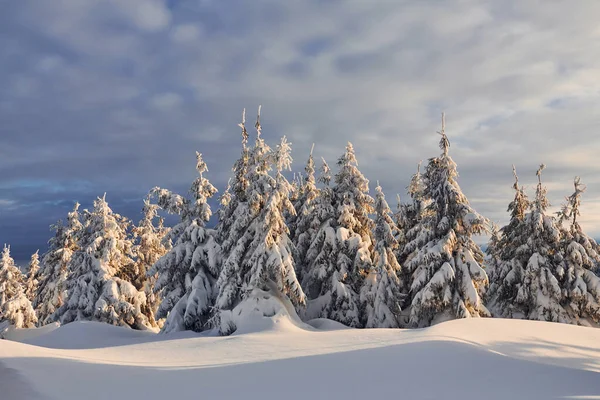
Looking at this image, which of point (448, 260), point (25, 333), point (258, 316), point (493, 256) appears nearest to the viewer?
point (258, 316)

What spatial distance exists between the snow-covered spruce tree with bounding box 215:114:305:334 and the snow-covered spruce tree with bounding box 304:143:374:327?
3596 millimetres

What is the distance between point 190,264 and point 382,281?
11307 mm

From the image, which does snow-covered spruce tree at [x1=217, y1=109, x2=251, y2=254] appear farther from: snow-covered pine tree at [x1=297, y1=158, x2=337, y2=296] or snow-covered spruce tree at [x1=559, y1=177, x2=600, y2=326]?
snow-covered spruce tree at [x1=559, y1=177, x2=600, y2=326]

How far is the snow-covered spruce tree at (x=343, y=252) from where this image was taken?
23.5 meters

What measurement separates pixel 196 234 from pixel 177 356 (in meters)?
12.2

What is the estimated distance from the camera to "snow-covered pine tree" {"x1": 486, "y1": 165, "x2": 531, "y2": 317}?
25078 mm

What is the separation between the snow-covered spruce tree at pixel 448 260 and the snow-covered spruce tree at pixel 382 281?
5.36 ft

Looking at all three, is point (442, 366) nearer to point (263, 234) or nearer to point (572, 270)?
point (263, 234)

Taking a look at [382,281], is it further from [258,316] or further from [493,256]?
[493,256]

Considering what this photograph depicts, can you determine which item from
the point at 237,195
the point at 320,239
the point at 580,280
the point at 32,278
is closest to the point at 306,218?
the point at 320,239

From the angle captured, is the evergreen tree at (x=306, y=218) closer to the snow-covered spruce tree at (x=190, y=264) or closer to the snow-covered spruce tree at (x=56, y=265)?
the snow-covered spruce tree at (x=190, y=264)

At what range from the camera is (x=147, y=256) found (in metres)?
36.7

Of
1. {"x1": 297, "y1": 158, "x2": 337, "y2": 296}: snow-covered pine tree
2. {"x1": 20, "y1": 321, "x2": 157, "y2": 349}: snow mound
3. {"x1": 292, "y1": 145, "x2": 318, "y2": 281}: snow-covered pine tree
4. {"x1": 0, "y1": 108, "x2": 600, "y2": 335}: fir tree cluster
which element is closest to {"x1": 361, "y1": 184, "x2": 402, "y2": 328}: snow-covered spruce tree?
{"x1": 0, "y1": 108, "x2": 600, "y2": 335}: fir tree cluster

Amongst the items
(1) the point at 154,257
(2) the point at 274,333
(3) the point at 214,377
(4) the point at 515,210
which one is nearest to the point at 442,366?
(3) the point at 214,377
